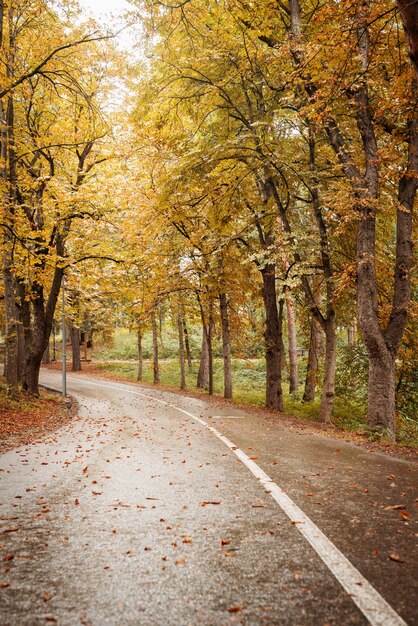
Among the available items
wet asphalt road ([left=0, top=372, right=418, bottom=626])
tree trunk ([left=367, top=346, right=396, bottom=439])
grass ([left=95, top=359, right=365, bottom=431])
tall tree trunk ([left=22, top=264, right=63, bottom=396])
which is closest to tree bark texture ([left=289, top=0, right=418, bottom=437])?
tree trunk ([left=367, top=346, right=396, bottom=439])

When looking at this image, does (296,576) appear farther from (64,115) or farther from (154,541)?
(64,115)

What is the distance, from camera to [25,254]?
15.4 meters

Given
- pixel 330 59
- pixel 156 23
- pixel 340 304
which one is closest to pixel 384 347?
pixel 340 304

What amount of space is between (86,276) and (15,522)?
1485 cm

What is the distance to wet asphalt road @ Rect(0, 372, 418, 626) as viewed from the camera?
2.55 m

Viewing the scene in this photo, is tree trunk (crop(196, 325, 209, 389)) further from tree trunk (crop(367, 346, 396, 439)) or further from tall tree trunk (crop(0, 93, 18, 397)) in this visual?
tree trunk (crop(367, 346, 396, 439))

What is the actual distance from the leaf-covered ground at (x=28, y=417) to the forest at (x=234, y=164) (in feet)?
2.63

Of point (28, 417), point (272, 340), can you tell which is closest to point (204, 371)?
point (272, 340)

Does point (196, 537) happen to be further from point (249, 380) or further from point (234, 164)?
point (249, 380)

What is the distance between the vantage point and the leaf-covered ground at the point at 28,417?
10008mm

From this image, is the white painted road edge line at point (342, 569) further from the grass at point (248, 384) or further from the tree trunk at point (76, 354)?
the tree trunk at point (76, 354)

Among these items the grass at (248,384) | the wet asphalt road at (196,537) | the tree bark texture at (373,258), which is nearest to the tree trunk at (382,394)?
the tree bark texture at (373,258)

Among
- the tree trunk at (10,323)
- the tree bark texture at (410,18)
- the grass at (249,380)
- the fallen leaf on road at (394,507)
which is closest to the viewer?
the tree bark texture at (410,18)

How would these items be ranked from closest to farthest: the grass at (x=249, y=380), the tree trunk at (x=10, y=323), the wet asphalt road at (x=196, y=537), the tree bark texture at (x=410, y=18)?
1. the wet asphalt road at (x=196, y=537)
2. the tree bark texture at (x=410, y=18)
3. the tree trunk at (x=10, y=323)
4. the grass at (x=249, y=380)
